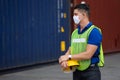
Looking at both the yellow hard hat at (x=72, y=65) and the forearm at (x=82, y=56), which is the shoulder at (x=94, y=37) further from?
the yellow hard hat at (x=72, y=65)

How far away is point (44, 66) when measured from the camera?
1387cm

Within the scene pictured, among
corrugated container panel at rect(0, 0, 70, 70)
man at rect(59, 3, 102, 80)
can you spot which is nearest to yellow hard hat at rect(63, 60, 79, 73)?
man at rect(59, 3, 102, 80)

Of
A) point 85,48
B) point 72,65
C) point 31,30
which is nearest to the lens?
point 72,65

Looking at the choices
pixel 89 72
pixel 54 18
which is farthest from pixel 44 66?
pixel 89 72

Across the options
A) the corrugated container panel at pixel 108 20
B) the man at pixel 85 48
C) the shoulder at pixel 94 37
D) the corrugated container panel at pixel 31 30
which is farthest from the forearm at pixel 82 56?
the corrugated container panel at pixel 108 20

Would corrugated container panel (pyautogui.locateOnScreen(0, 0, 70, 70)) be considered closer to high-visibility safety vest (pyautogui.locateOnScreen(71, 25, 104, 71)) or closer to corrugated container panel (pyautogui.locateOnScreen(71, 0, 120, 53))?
corrugated container panel (pyautogui.locateOnScreen(71, 0, 120, 53))

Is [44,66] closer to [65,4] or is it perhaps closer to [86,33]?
[65,4]

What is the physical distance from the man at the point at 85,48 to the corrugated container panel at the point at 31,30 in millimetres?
6988

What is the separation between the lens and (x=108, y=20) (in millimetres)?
17266

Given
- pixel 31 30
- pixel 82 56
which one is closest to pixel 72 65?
pixel 82 56

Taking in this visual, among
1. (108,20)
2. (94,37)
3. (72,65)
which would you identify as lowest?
(108,20)

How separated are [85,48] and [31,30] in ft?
26.2

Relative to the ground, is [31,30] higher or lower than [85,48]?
lower

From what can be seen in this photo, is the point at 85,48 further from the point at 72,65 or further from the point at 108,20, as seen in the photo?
the point at 108,20
